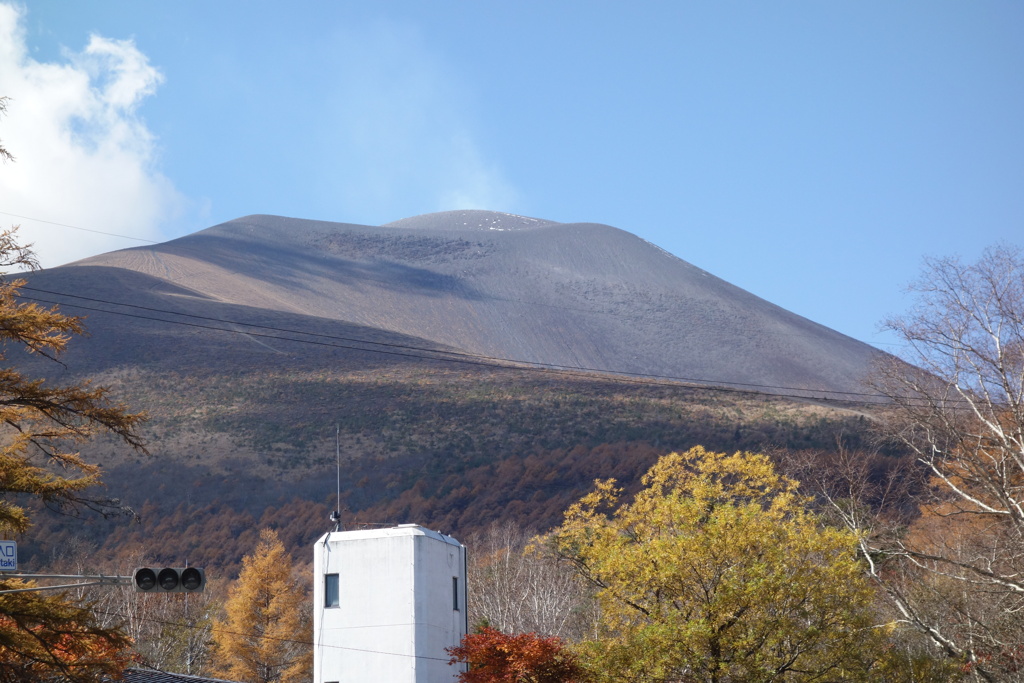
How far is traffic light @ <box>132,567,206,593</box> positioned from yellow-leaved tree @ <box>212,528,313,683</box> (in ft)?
112

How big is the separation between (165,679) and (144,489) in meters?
66.1

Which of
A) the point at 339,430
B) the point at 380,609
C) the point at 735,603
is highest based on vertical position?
the point at 339,430

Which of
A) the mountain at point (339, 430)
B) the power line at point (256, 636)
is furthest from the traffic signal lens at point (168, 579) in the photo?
the mountain at point (339, 430)

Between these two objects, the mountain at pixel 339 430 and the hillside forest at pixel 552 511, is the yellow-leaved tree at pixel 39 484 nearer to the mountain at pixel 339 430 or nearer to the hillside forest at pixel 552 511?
the hillside forest at pixel 552 511

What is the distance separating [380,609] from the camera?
1302 inches

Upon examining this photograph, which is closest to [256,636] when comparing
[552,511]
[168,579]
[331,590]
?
[331,590]

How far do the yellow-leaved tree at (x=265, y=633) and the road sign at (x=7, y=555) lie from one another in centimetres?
3410

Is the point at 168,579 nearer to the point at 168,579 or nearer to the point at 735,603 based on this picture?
the point at 168,579

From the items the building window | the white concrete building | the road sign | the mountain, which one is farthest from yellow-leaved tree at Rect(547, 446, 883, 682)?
the mountain

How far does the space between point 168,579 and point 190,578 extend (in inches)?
11.9

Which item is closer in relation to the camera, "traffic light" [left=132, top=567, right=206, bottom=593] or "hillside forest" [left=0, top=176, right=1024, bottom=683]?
"traffic light" [left=132, top=567, right=206, bottom=593]

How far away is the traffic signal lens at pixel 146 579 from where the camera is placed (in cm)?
1385

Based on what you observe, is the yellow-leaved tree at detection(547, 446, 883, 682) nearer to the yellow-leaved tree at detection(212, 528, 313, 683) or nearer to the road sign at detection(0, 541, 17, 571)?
the road sign at detection(0, 541, 17, 571)

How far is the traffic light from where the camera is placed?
1392 centimetres
